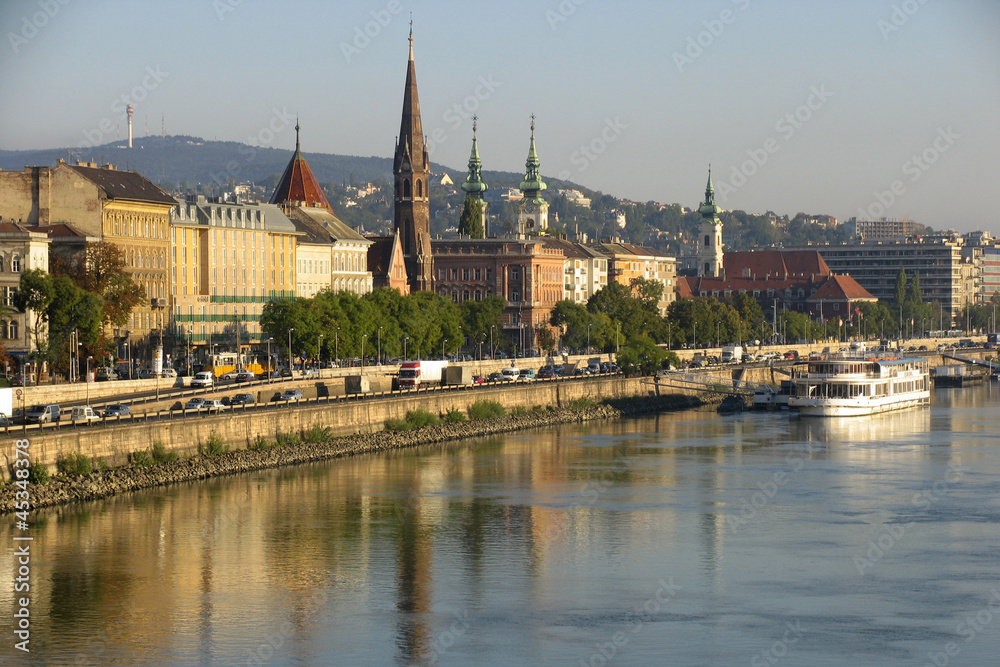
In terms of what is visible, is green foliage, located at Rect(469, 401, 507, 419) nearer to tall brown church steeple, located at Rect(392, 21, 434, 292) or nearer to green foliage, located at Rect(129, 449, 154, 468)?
green foliage, located at Rect(129, 449, 154, 468)

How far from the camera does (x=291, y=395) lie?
84750 mm

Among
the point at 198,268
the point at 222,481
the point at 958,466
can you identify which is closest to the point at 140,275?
the point at 198,268

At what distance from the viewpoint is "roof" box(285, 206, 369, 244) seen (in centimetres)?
13188

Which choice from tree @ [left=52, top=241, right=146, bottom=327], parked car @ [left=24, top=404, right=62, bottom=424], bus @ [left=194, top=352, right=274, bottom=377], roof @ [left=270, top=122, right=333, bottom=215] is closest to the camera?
parked car @ [left=24, top=404, right=62, bottom=424]

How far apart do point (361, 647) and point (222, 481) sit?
25.9 metres

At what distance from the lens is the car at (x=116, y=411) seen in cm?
6719

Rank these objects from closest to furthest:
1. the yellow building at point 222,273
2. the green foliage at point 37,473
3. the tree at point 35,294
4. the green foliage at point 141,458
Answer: the green foliage at point 37,473
the green foliage at point 141,458
the tree at point 35,294
the yellow building at point 222,273

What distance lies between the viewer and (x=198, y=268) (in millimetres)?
112562

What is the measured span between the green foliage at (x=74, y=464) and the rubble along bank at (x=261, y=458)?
0.30 m

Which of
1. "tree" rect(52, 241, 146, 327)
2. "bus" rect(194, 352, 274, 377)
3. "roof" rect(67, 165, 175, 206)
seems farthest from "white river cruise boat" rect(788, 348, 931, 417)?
"tree" rect(52, 241, 146, 327)

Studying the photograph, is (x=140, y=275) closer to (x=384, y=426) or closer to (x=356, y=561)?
(x=384, y=426)

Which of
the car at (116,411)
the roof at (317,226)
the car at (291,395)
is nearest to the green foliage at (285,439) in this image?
the car at (116,411)

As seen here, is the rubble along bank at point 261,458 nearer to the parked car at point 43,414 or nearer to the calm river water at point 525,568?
the calm river water at point 525,568

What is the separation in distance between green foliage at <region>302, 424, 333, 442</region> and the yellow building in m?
29.1
